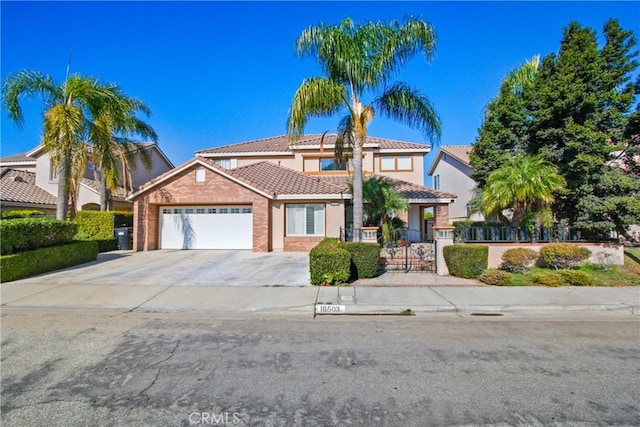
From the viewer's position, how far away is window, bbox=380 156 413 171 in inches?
885

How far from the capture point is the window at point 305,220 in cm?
1683

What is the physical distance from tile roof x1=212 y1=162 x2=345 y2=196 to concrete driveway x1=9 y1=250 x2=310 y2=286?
3.58 metres

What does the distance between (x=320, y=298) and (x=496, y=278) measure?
540 centimetres

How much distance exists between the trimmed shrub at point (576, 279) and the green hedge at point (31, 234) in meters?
16.8

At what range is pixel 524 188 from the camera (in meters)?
10.7

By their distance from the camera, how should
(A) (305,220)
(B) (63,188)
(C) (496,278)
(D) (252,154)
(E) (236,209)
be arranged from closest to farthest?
(C) (496,278), (B) (63,188), (A) (305,220), (E) (236,209), (D) (252,154)

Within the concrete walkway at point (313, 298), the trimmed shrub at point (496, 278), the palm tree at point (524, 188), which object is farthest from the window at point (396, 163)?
the concrete walkway at point (313, 298)

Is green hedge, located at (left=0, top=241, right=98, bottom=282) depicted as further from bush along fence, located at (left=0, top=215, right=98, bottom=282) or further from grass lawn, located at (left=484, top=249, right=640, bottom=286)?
grass lawn, located at (left=484, top=249, right=640, bottom=286)

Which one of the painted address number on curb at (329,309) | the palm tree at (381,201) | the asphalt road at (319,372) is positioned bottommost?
the asphalt road at (319,372)

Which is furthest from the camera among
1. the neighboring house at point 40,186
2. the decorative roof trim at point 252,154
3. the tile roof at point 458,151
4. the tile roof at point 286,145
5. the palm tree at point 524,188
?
the tile roof at point 458,151

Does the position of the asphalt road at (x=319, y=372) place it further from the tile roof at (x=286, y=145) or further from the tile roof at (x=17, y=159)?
the tile roof at (x=17, y=159)

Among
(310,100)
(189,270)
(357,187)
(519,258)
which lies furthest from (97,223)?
(519,258)

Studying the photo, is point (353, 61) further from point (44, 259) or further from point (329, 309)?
point (44, 259)

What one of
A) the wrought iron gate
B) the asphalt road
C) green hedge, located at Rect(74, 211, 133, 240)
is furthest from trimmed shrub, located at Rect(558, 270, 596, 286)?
green hedge, located at Rect(74, 211, 133, 240)
